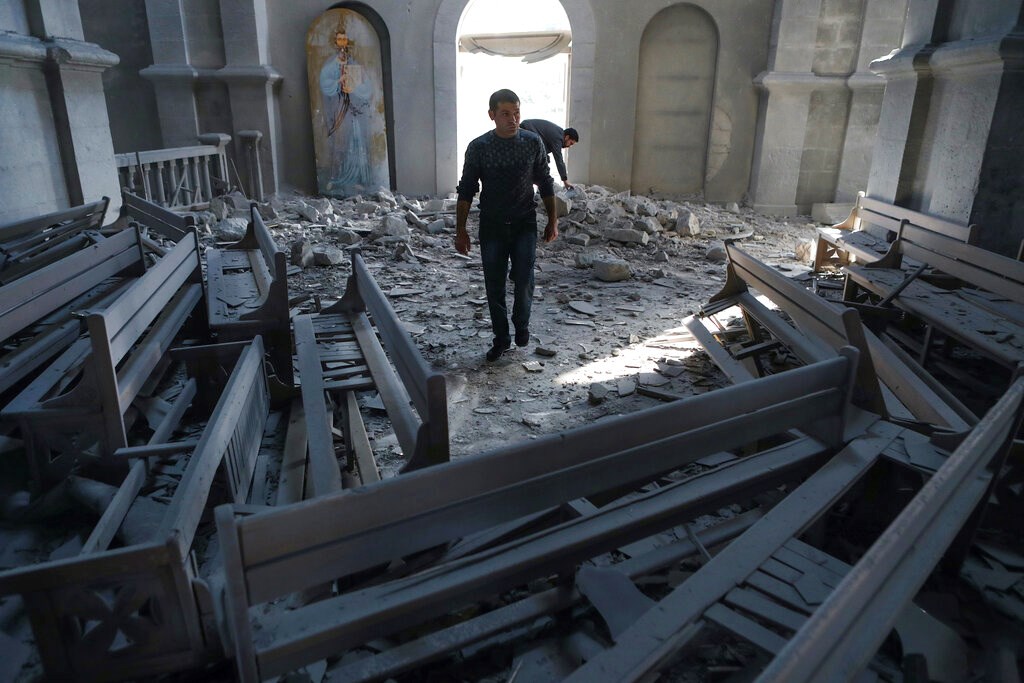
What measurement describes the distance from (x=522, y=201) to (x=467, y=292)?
2.52m

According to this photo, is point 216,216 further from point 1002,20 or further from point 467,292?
point 1002,20

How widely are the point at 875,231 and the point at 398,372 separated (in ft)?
21.4

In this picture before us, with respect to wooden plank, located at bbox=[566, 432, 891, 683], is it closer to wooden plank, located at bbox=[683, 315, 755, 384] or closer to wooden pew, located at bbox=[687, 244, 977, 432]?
wooden pew, located at bbox=[687, 244, 977, 432]

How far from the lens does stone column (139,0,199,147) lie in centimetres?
1179

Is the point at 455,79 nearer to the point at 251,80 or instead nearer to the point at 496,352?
the point at 251,80

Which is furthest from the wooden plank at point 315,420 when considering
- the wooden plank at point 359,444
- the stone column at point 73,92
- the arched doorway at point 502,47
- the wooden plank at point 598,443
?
the arched doorway at point 502,47

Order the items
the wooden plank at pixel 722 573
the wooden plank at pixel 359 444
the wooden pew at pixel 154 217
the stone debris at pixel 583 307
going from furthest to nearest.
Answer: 1. the stone debris at pixel 583 307
2. the wooden pew at pixel 154 217
3. the wooden plank at pixel 359 444
4. the wooden plank at pixel 722 573

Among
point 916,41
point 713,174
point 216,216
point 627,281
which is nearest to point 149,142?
point 216,216

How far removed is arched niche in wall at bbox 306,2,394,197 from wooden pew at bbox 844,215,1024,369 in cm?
1003

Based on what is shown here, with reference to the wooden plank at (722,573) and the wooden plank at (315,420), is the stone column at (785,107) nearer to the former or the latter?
the wooden plank at (315,420)

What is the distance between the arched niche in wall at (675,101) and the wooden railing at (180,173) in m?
7.93

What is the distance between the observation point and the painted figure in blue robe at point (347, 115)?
13.1 meters

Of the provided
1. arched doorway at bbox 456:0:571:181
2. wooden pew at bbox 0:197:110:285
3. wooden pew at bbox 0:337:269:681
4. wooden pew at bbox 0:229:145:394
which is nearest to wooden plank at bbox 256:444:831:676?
wooden pew at bbox 0:337:269:681

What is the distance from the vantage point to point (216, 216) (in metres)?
11.0
